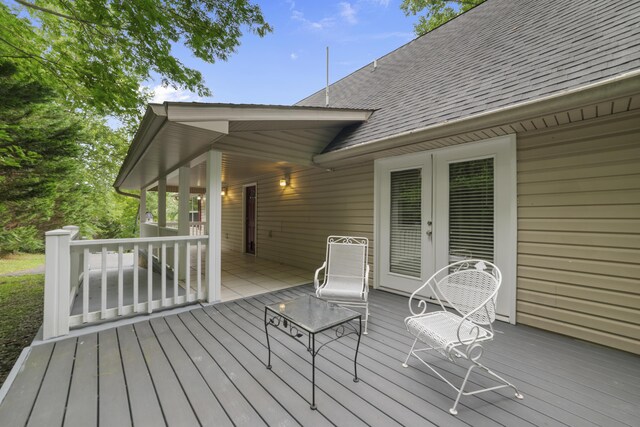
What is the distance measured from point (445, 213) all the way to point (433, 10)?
36.4 ft

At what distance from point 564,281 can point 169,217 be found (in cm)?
3013

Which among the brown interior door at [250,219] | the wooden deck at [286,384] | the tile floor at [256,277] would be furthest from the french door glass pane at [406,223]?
the brown interior door at [250,219]

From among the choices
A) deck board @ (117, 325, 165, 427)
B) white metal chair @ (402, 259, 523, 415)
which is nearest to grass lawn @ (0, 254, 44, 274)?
deck board @ (117, 325, 165, 427)

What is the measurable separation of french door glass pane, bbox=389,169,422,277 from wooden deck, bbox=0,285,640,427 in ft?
5.14

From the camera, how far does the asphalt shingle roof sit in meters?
2.64

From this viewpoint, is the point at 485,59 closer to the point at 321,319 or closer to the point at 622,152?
the point at 622,152

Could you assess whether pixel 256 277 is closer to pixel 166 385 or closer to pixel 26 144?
pixel 166 385

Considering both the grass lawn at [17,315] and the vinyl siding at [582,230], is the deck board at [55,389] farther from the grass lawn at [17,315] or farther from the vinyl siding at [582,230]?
the vinyl siding at [582,230]

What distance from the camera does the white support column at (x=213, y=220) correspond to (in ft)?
12.1

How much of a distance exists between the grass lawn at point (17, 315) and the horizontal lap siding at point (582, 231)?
19.5 ft

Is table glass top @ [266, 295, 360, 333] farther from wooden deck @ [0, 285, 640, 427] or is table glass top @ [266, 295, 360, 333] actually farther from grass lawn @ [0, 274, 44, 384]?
grass lawn @ [0, 274, 44, 384]

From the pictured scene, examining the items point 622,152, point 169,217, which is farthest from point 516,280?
point 169,217

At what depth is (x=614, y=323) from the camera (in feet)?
8.39

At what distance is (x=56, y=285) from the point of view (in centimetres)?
267
